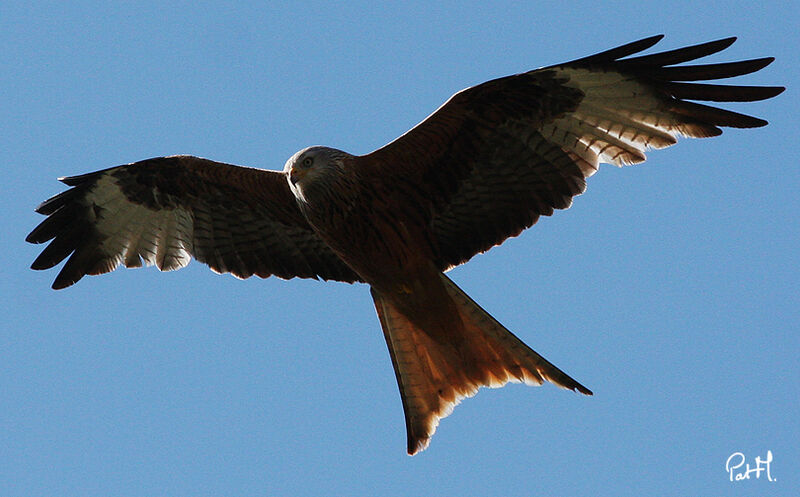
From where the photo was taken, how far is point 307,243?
922cm

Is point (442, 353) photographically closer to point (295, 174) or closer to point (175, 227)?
point (295, 174)

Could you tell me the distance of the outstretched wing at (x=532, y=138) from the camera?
26.2ft

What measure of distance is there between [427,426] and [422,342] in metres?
0.63

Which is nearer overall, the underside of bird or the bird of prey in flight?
the bird of prey in flight

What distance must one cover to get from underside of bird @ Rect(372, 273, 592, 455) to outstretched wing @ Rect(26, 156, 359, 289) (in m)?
0.81

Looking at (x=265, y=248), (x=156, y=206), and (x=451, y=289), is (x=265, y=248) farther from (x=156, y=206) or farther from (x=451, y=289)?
(x=451, y=289)

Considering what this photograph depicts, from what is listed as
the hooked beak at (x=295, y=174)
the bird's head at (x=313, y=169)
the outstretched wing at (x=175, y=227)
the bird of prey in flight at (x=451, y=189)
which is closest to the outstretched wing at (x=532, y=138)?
the bird of prey in flight at (x=451, y=189)

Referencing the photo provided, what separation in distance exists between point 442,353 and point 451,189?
124 centimetres

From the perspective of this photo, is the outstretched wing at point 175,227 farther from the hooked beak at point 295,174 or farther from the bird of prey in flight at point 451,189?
the hooked beak at point 295,174

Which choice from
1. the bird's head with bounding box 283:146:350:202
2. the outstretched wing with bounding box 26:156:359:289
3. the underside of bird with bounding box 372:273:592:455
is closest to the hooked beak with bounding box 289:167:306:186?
the bird's head with bounding box 283:146:350:202

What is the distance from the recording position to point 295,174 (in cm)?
816

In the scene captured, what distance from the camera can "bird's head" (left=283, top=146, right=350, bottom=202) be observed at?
812 cm

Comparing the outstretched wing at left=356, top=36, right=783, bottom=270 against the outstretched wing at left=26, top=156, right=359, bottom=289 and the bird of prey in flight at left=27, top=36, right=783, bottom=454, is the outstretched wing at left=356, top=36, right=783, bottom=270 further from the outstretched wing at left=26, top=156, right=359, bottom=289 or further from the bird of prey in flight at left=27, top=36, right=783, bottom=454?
the outstretched wing at left=26, top=156, right=359, bottom=289

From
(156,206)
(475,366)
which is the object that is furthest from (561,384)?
(156,206)
